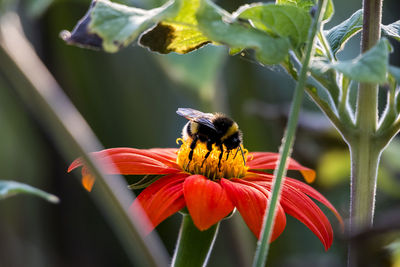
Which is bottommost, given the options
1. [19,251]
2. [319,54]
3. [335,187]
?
[19,251]

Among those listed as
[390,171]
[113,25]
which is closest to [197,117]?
[113,25]

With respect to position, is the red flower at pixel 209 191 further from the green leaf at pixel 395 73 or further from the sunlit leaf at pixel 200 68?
the sunlit leaf at pixel 200 68

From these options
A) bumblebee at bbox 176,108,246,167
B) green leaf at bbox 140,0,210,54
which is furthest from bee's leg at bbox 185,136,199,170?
green leaf at bbox 140,0,210,54

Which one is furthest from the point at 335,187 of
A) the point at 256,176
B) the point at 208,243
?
the point at 208,243

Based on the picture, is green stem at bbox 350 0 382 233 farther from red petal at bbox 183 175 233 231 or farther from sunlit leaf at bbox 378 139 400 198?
sunlit leaf at bbox 378 139 400 198

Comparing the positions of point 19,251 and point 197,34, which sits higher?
point 197,34

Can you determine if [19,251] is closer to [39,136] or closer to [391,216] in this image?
[39,136]

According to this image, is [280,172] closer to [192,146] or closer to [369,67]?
[369,67]
